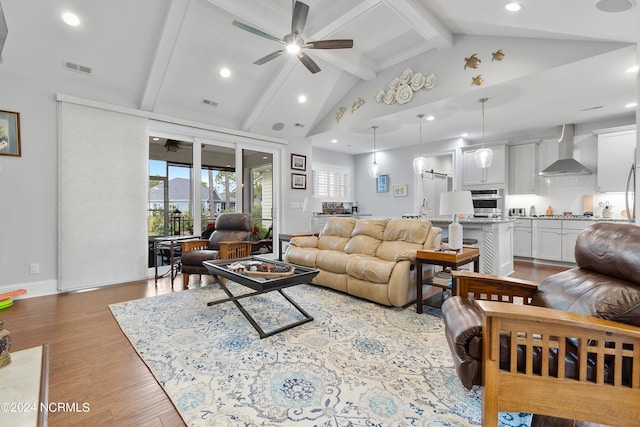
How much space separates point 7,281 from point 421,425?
4663 mm

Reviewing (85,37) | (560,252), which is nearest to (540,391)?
(85,37)

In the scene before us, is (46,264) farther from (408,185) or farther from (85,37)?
(408,185)

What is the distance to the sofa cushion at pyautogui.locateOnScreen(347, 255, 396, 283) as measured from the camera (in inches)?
119

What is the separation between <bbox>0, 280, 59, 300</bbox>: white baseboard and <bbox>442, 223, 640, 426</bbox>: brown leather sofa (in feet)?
15.2

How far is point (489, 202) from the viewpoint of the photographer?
6332 mm

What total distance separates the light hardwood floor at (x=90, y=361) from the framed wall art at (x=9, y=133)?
177cm

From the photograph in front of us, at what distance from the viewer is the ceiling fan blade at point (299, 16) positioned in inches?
110

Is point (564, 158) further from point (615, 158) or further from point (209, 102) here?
point (209, 102)

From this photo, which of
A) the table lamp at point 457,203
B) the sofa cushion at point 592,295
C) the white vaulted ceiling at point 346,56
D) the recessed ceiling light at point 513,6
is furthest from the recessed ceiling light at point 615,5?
the sofa cushion at point 592,295

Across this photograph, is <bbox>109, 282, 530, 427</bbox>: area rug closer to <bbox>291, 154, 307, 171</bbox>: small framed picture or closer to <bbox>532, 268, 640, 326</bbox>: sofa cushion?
<bbox>532, 268, 640, 326</bbox>: sofa cushion

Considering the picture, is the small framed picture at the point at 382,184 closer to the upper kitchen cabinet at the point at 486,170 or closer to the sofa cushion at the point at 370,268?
the upper kitchen cabinet at the point at 486,170

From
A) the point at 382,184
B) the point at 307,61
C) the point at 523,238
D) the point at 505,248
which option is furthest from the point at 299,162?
the point at 523,238

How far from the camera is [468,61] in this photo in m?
3.97

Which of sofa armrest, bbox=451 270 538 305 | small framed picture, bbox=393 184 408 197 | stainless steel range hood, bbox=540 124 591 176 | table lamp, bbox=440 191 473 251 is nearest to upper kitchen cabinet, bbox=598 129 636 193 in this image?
stainless steel range hood, bbox=540 124 591 176
